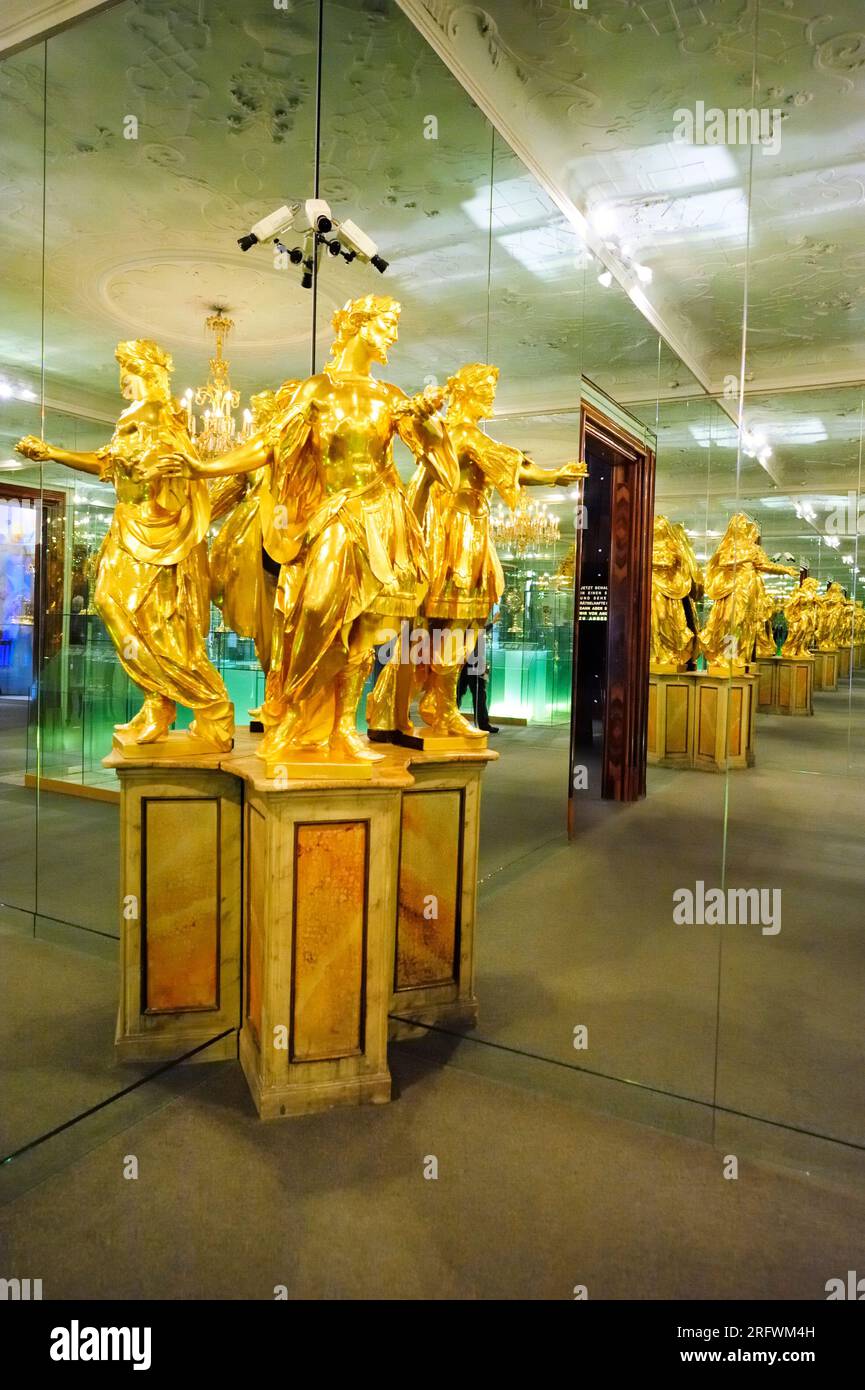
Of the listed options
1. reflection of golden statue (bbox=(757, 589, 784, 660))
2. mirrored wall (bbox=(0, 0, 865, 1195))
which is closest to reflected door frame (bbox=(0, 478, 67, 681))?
mirrored wall (bbox=(0, 0, 865, 1195))

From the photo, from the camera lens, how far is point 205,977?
258cm

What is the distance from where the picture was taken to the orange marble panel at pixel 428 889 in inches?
107

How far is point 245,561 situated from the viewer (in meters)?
2.76

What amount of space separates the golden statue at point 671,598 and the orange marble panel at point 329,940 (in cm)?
251

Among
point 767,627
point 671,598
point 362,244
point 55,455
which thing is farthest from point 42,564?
point 671,598

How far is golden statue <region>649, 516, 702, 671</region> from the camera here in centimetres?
441

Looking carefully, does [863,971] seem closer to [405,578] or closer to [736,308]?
[405,578]

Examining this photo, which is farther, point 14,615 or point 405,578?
point 14,615

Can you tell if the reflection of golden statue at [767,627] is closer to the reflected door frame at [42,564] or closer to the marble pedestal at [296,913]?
the marble pedestal at [296,913]

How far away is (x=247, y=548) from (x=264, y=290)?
3.03 metres

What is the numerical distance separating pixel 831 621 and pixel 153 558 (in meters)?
3.03

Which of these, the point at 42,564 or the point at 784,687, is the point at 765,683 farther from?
the point at 42,564

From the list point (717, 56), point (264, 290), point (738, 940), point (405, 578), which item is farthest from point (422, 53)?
point (738, 940)

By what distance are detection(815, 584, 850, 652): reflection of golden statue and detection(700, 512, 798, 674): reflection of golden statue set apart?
1.79ft
